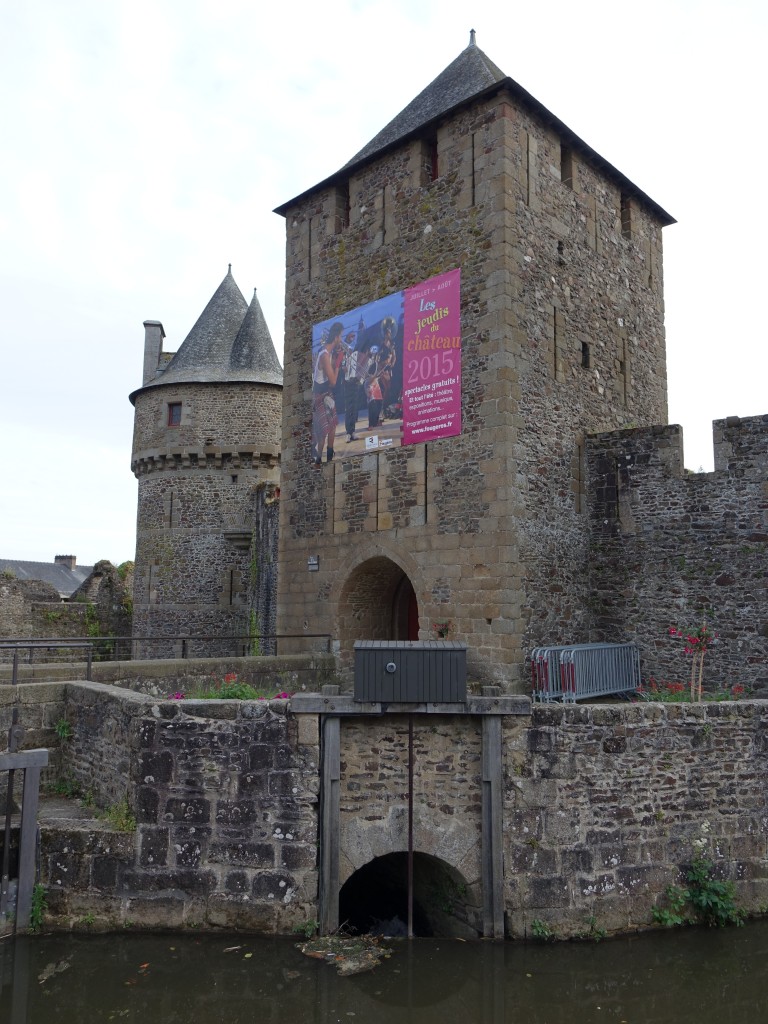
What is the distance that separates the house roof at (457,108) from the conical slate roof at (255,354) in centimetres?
602

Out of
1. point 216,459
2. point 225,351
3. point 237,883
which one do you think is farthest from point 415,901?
point 225,351

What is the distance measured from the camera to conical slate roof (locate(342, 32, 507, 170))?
12.7 metres

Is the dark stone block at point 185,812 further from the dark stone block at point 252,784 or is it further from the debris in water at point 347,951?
the debris in water at point 347,951

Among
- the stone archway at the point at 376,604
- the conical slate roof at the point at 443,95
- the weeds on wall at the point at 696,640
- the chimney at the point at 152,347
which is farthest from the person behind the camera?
the chimney at the point at 152,347

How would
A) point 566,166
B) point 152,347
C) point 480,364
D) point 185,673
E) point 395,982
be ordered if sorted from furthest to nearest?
point 152,347
point 566,166
point 480,364
point 185,673
point 395,982

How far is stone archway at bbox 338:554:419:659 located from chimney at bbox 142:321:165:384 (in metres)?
12.1

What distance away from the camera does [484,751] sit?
733 cm

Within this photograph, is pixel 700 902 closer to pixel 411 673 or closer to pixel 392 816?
pixel 392 816

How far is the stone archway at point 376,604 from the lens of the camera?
13154 mm

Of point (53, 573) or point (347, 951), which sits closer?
point (347, 951)

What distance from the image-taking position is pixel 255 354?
2088cm

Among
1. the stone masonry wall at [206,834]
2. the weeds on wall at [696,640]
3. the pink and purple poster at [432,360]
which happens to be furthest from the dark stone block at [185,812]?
the weeds on wall at [696,640]

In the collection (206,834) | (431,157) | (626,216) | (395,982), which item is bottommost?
(395,982)

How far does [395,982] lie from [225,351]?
17360 mm
